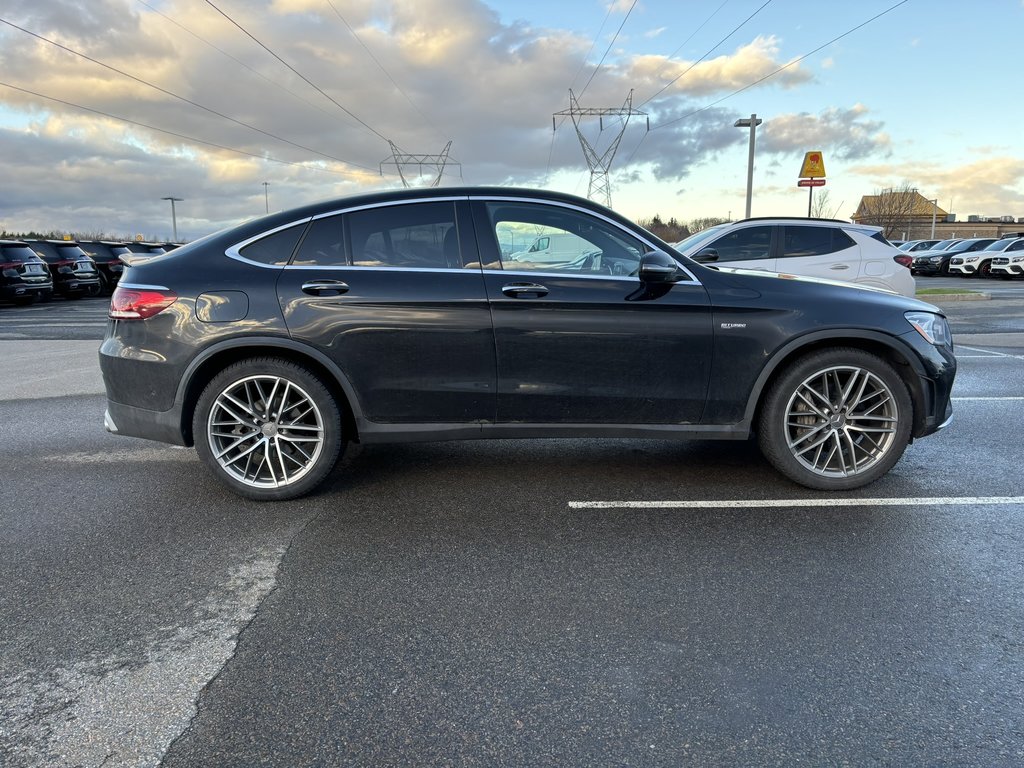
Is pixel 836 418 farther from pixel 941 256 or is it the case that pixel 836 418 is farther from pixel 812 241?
pixel 941 256

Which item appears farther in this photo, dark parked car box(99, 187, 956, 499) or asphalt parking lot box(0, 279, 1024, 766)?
dark parked car box(99, 187, 956, 499)

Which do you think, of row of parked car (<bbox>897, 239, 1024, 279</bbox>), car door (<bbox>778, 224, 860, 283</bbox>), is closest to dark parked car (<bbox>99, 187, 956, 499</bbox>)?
car door (<bbox>778, 224, 860, 283</bbox>)

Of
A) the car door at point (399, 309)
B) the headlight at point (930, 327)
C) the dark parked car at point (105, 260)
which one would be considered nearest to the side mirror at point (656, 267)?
the car door at point (399, 309)

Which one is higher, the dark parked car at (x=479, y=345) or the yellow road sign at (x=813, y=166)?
the yellow road sign at (x=813, y=166)

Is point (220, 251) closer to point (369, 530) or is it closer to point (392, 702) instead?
point (369, 530)

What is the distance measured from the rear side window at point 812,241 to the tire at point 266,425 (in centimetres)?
855

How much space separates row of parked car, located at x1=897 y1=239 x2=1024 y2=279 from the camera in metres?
29.8

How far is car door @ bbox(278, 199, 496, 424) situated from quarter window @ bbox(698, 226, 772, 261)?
729 centimetres

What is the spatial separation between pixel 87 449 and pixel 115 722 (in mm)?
3661

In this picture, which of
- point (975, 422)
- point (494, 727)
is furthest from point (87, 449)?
point (975, 422)

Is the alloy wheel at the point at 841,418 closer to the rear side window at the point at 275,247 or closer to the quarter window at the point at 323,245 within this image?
the quarter window at the point at 323,245

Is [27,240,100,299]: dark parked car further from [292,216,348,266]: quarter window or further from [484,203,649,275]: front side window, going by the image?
[484,203,649,275]: front side window

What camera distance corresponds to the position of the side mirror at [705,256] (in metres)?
8.17

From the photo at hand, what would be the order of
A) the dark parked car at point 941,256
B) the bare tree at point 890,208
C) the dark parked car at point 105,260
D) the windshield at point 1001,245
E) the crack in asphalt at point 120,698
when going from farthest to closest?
the bare tree at point 890,208
the dark parked car at point 941,256
the windshield at point 1001,245
the dark parked car at point 105,260
the crack in asphalt at point 120,698
